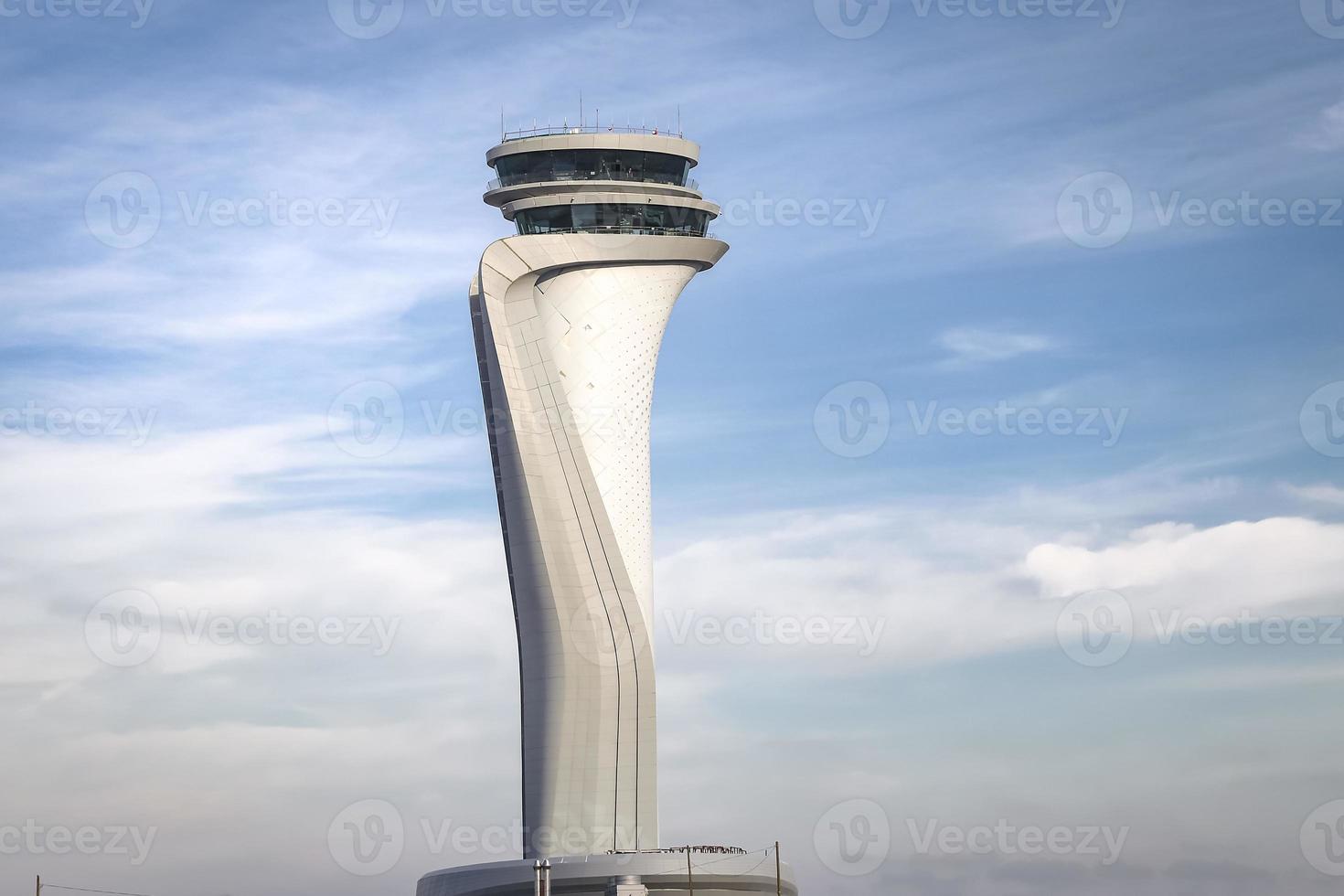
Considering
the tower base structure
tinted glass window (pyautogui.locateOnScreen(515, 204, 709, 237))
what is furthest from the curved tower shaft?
the tower base structure

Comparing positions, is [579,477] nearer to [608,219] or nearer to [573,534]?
[573,534]

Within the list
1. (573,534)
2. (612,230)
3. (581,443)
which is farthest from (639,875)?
(612,230)

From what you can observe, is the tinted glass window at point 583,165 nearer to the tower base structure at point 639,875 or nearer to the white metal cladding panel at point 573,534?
the white metal cladding panel at point 573,534

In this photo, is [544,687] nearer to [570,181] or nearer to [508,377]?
[508,377]

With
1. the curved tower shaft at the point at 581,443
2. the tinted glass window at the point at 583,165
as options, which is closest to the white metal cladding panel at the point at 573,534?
the curved tower shaft at the point at 581,443

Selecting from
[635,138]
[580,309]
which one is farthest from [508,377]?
[635,138]

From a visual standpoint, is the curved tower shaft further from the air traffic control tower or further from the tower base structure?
the tower base structure
